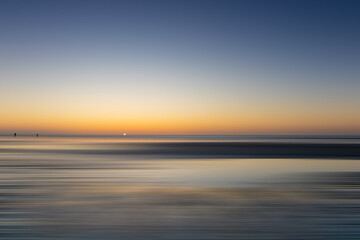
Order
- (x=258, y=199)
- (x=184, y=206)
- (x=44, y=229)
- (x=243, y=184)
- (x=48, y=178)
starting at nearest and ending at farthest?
1. (x=44, y=229)
2. (x=184, y=206)
3. (x=258, y=199)
4. (x=243, y=184)
5. (x=48, y=178)

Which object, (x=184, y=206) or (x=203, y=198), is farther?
(x=203, y=198)

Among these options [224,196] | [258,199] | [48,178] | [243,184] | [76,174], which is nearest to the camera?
[258,199]

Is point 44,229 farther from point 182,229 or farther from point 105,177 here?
point 105,177

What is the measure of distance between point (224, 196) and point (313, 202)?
264 cm

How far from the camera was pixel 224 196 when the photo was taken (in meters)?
10.7

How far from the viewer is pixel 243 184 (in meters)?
13.3

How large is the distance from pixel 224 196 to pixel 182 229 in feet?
13.0

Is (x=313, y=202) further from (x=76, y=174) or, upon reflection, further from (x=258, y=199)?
(x=76, y=174)

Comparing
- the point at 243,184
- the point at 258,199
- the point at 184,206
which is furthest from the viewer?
the point at 243,184

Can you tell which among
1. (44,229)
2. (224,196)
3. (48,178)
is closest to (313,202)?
(224,196)

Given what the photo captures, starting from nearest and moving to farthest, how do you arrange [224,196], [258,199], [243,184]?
1. [258,199]
2. [224,196]
3. [243,184]

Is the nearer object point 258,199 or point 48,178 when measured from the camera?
point 258,199

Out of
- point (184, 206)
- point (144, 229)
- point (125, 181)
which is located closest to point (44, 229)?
point (144, 229)

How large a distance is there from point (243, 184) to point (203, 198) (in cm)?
347
